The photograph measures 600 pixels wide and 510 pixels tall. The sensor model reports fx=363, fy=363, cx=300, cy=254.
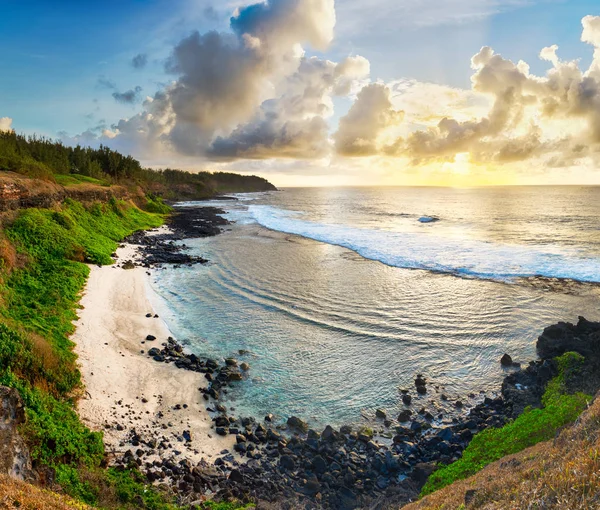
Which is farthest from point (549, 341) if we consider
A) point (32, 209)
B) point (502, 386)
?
point (32, 209)

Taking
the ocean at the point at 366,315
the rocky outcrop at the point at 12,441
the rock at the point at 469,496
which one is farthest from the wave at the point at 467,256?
the rocky outcrop at the point at 12,441

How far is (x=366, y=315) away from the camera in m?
17.9

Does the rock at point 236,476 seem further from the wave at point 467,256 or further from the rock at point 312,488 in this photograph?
the wave at point 467,256

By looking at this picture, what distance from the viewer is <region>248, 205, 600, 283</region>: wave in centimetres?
2606

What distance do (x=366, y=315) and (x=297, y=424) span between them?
8880 millimetres

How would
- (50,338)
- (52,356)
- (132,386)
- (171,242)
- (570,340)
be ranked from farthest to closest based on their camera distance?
(171,242), (570,340), (50,338), (132,386), (52,356)

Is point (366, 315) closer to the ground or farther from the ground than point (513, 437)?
farther from the ground

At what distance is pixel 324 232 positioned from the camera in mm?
48812

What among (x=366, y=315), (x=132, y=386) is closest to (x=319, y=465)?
(x=132, y=386)

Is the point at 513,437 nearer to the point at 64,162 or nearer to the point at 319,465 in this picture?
the point at 319,465

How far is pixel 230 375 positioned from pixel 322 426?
3.77m

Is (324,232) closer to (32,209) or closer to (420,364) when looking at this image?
(32,209)

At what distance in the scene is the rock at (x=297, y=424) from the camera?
32.1ft

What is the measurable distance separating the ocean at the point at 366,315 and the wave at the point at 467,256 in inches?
6.5
